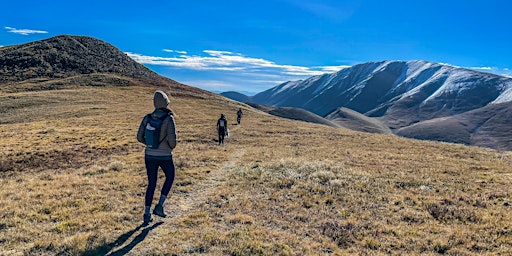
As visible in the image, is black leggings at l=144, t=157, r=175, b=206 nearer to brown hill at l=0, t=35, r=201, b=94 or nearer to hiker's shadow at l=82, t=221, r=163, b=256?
hiker's shadow at l=82, t=221, r=163, b=256

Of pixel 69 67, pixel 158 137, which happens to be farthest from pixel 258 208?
pixel 69 67

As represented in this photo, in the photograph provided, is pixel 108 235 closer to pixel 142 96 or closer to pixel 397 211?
pixel 397 211

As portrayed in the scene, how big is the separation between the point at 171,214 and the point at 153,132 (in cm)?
291

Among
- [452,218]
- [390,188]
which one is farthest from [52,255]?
[390,188]

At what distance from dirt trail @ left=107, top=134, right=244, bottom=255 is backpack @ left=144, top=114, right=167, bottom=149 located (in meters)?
2.20

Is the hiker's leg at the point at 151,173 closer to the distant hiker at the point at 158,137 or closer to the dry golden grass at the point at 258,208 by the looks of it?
the distant hiker at the point at 158,137

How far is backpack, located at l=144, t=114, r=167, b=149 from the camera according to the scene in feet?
30.5

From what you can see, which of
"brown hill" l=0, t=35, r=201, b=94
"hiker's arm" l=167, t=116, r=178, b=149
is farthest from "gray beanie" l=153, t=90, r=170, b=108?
"brown hill" l=0, t=35, r=201, b=94

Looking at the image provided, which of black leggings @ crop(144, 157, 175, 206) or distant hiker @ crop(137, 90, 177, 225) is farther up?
distant hiker @ crop(137, 90, 177, 225)

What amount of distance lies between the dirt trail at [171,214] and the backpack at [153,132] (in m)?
2.20

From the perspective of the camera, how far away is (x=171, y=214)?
10.7 m

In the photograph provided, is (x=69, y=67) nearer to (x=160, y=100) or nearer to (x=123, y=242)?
(x=160, y=100)

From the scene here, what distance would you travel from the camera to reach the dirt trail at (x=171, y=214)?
8.16 metres

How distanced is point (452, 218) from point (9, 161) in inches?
900
